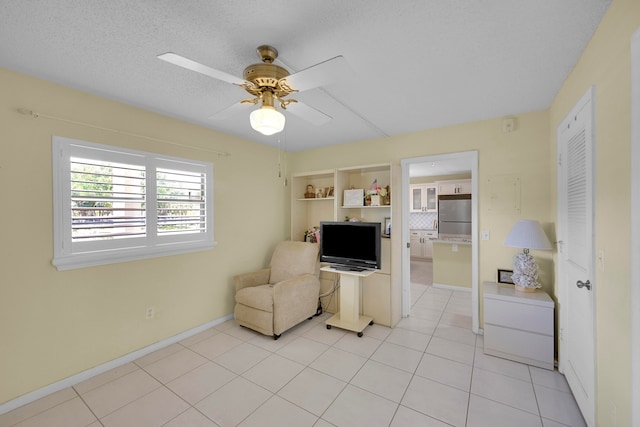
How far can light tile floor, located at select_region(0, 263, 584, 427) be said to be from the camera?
1.80 meters

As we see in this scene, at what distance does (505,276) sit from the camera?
2797mm

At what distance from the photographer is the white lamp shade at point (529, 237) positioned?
236cm

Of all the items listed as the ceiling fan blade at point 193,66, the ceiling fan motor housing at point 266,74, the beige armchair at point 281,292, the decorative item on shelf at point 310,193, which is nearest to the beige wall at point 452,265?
the decorative item on shelf at point 310,193

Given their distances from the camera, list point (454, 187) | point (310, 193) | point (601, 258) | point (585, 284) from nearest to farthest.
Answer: point (601, 258) → point (585, 284) → point (310, 193) → point (454, 187)

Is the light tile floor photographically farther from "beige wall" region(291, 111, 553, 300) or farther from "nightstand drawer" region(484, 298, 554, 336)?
"beige wall" region(291, 111, 553, 300)

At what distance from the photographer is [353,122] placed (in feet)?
9.79

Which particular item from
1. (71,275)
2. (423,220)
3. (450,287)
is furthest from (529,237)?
(423,220)

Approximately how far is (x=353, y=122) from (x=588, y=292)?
8.04 feet

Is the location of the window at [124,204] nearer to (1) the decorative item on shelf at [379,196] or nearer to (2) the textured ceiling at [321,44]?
(2) the textured ceiling at [321,44]

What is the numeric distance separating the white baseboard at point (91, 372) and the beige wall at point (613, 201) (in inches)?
137

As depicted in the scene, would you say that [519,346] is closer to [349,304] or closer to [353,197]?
[349,304]

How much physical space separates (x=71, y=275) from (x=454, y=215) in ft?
21.8

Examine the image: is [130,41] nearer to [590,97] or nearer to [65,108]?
→ [65,108]

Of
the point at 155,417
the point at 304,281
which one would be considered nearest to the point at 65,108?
the point at 155,417
